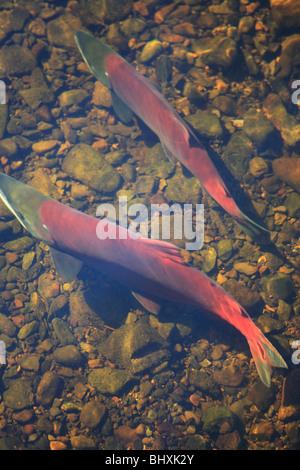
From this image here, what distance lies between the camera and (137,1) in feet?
21.5

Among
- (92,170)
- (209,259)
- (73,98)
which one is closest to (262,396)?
(209,259)

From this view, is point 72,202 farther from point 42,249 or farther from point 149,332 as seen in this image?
point 149,332

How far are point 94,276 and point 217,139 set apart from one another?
3.57m

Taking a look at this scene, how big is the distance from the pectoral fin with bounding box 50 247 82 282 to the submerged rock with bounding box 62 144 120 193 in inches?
63.1

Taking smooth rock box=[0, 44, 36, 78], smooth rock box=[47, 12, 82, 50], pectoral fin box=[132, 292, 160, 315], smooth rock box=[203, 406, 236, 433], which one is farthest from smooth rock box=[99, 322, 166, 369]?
smooth rock box=[47, 12, 82, 50]

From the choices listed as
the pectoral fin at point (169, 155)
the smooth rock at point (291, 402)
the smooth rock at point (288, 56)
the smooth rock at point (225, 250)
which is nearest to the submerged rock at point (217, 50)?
the smooth rock at point (288, 56)

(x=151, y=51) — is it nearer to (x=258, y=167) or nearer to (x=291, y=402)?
(x=258, y=167)

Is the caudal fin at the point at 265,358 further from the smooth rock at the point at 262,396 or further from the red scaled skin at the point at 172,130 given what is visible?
the red scaled skin at the point at 172,130

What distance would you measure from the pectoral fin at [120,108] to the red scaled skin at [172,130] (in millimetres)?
344

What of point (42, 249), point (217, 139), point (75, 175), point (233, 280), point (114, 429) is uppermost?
point (217, 139)

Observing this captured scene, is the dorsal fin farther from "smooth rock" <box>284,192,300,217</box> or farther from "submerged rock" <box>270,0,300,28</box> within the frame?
"smooth rock" <box>284,192,300,217</box>

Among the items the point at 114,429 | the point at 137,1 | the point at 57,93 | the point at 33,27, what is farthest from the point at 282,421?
the point at 33,27

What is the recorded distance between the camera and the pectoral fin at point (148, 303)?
183 inches

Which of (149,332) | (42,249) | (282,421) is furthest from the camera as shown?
(42,249)
